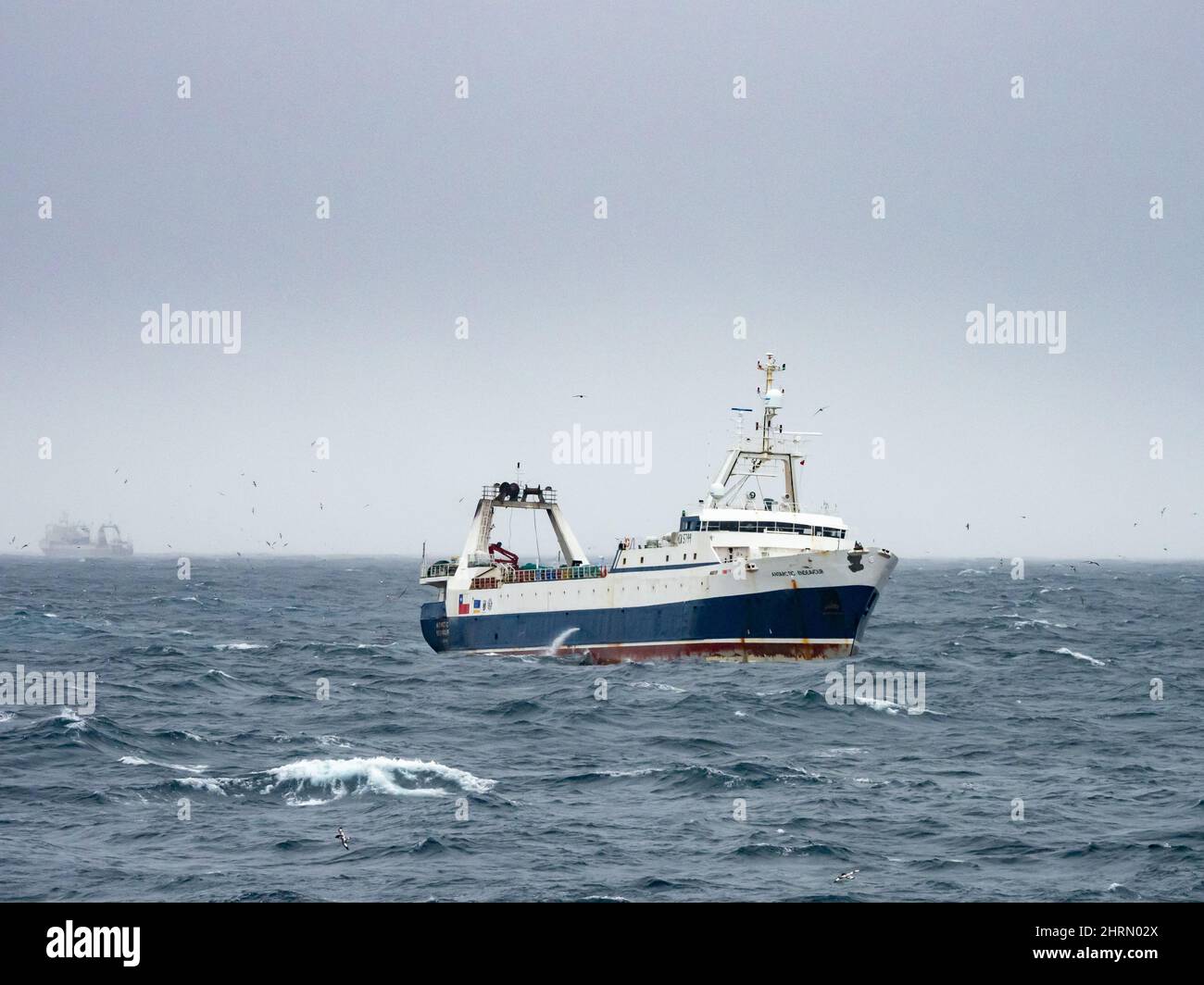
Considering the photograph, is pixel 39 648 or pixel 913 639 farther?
pixel 913 639

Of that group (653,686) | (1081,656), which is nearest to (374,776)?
(653,686)

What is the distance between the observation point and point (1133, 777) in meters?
36.7

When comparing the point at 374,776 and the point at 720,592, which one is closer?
the point at 374,776

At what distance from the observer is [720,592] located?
63.9 metres

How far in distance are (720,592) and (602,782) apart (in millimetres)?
28656

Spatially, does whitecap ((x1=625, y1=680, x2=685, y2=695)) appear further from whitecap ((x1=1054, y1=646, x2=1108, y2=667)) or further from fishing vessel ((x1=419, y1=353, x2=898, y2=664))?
whitecap ((x1=1054, y1=646, x2=1108, y2=667))

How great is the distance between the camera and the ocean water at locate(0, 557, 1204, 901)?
25766mm

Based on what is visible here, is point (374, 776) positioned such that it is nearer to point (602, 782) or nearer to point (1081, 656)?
point (602, 782)

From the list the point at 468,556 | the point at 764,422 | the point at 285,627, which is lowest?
the point at 285,627

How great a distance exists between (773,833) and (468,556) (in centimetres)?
5110

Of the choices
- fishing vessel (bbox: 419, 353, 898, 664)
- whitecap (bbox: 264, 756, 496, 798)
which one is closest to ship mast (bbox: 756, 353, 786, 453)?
fishing vessel (bbox: 419, 353, 898, 664)

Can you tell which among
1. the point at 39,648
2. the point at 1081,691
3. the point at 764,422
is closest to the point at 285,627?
the point at 39,648

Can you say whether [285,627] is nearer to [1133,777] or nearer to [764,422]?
[764,422]

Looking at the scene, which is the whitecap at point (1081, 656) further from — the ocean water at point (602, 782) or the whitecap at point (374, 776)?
the whitecap at point (374, 776)
